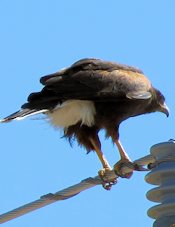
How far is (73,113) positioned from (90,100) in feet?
0.86

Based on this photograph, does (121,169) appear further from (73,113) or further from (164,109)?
(164,109)

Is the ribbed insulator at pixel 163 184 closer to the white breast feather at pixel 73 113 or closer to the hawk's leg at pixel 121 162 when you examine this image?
the hawk's leg at pixel 121 162

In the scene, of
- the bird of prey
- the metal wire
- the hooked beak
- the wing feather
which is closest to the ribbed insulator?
the metal wire

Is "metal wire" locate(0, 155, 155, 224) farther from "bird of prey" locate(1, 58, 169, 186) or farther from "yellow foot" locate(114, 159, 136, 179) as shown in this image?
"bird of prey" locate(1, 58, 169, 186)

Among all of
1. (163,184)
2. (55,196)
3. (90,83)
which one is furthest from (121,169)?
(163,184)

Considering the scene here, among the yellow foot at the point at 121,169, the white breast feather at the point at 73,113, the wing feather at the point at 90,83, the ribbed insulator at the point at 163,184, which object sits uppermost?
the wing feather at the point at 90,83

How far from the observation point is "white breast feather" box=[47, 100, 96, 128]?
340 inches

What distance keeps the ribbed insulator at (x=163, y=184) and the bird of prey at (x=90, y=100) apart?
126 inches

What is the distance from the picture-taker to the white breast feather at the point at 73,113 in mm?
8625

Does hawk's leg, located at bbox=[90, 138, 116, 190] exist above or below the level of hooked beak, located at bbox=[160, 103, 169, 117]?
below

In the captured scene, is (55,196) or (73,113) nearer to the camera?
(55,196)

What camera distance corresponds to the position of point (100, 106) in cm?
880

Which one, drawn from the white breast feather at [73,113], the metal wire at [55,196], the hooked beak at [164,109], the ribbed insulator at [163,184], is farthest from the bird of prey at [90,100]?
the ribbed insulator at [163,184]

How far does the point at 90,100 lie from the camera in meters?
8.77
